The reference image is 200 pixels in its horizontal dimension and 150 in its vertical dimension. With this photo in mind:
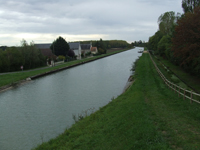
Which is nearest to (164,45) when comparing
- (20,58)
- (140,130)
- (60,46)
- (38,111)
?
(60,46)

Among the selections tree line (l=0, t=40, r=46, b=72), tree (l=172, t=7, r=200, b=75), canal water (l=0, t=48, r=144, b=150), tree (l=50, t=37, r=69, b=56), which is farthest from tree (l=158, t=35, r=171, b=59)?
tree (l=50, t=37, r=69, b=56)

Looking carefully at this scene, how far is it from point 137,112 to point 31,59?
132ft

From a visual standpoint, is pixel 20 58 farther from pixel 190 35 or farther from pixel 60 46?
pixel 190 35

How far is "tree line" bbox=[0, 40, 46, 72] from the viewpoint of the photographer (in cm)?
3972

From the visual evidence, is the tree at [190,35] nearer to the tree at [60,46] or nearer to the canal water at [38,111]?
the canal water at [38,111]

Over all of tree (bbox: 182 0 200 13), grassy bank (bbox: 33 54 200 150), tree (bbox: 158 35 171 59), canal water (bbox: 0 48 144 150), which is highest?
tree (bbox: 182 0 200 13)

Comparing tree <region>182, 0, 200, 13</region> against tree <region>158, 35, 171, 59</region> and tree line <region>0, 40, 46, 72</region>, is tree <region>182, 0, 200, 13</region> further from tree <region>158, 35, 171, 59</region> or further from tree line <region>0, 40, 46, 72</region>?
tree line <region>0, 40, 46, 72</region>

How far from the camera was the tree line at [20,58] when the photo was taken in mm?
39725

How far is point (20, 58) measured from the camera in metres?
42.2

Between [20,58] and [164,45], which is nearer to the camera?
[20,58]

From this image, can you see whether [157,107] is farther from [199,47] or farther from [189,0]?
[189,0]

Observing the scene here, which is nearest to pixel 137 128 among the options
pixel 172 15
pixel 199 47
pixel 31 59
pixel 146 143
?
pixel 146 143

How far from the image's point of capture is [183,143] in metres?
6.51

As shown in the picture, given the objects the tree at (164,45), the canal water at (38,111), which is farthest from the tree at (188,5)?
the canal water at (38,111)
